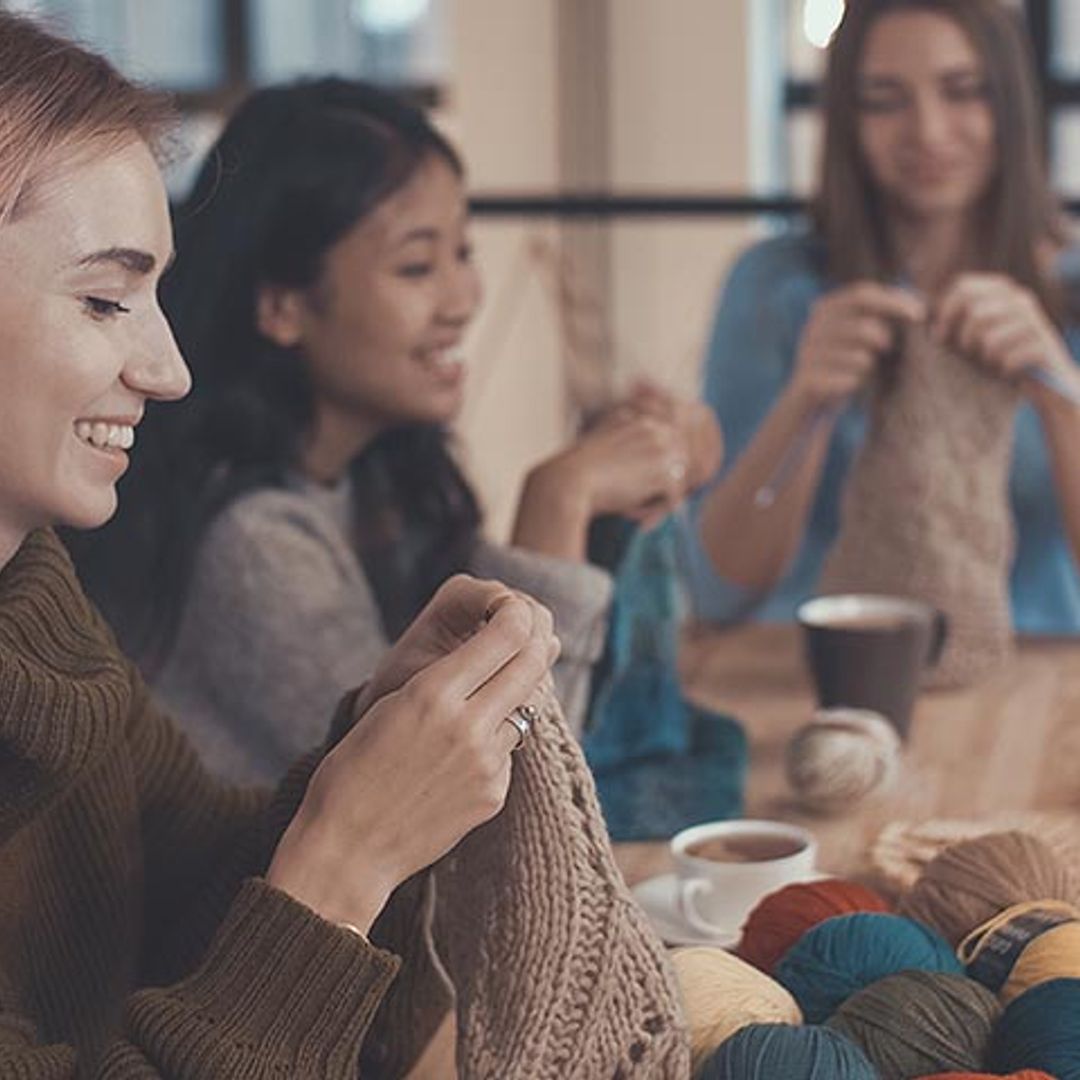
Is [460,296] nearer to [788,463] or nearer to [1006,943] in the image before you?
[788,463]

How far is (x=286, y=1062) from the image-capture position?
91 cm

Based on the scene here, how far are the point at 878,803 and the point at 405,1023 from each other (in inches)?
17.9

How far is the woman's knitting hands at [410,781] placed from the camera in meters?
0.94

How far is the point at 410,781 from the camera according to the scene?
3.14 feet

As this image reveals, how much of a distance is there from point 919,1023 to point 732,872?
28cm

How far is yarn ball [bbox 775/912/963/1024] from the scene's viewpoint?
3.32ft

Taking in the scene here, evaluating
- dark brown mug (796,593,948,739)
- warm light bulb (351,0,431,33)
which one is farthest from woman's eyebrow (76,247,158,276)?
warm light bulb (351,0,431,33)

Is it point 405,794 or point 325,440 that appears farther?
point 325,440

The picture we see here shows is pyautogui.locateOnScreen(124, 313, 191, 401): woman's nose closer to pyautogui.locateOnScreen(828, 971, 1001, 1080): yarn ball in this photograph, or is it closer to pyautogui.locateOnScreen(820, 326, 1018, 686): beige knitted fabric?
pyautogui.locateOnScreen(828, 971, 1001, 1080): yarn ball

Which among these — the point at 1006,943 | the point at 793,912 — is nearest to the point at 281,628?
the point at 793,912

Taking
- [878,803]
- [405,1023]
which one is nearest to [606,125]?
[878,803]

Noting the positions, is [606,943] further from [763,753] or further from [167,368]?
[763,753]

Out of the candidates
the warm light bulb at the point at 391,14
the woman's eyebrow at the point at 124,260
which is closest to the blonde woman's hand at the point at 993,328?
the woman's eyebrow at the point at 124,260

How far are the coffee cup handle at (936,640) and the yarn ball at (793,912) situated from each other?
2.00ft
